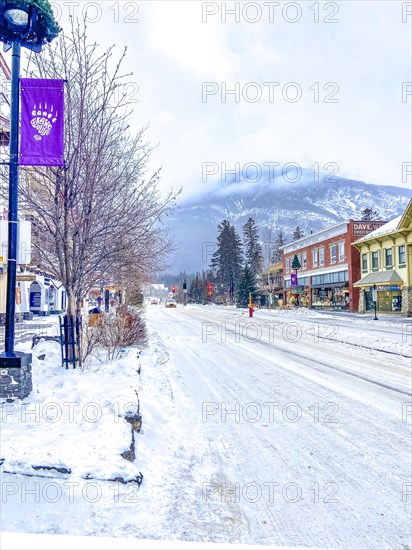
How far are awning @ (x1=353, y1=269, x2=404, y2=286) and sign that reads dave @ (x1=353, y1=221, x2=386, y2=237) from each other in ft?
20.8

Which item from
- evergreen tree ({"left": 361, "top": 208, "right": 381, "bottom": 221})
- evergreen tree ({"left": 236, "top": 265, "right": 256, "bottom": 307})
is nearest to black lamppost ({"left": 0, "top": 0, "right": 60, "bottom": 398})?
evergreen tree ({"left": 236, "top": 265, "right": 256, "bottom": 307})

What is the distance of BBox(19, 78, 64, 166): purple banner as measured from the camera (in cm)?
638

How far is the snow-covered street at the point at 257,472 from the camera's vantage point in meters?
3.46

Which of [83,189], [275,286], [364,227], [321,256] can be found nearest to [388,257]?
[364,227]

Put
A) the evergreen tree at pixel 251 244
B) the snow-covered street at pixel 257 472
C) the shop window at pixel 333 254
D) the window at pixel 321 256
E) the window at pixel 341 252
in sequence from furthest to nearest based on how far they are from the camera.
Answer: the evergreen tree at pixel 251 244, the window at pixel 321 256, the shop window at pixel 333 254, the window at pixel 341 252, the snow-covered street at pixel 257 472

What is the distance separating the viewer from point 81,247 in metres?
8.82

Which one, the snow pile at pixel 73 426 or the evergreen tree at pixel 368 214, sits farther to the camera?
the evergreen tree at pixel 368 214

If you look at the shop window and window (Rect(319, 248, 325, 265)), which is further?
window (Rect(319, 248, 325, 265))

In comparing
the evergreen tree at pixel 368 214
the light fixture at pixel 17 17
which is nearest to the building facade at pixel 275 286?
the evergreen tree at pixel 368 214

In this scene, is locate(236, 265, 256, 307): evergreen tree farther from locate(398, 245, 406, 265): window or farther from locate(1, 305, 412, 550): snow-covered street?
locate(1, 305, 412, 550): snow-covered street

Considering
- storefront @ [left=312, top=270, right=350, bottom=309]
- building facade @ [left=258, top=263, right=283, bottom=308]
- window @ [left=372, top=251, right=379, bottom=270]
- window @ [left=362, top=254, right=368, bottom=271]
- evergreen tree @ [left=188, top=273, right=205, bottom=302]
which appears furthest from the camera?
evergreen tree @ [left=188, top=273, right=205, bottom=302]

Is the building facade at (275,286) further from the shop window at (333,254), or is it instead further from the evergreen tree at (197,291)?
the evergreen tree at (197,291)

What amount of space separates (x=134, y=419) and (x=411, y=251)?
3701 centimetres

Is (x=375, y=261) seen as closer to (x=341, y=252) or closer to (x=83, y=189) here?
(x=341, y=252)
